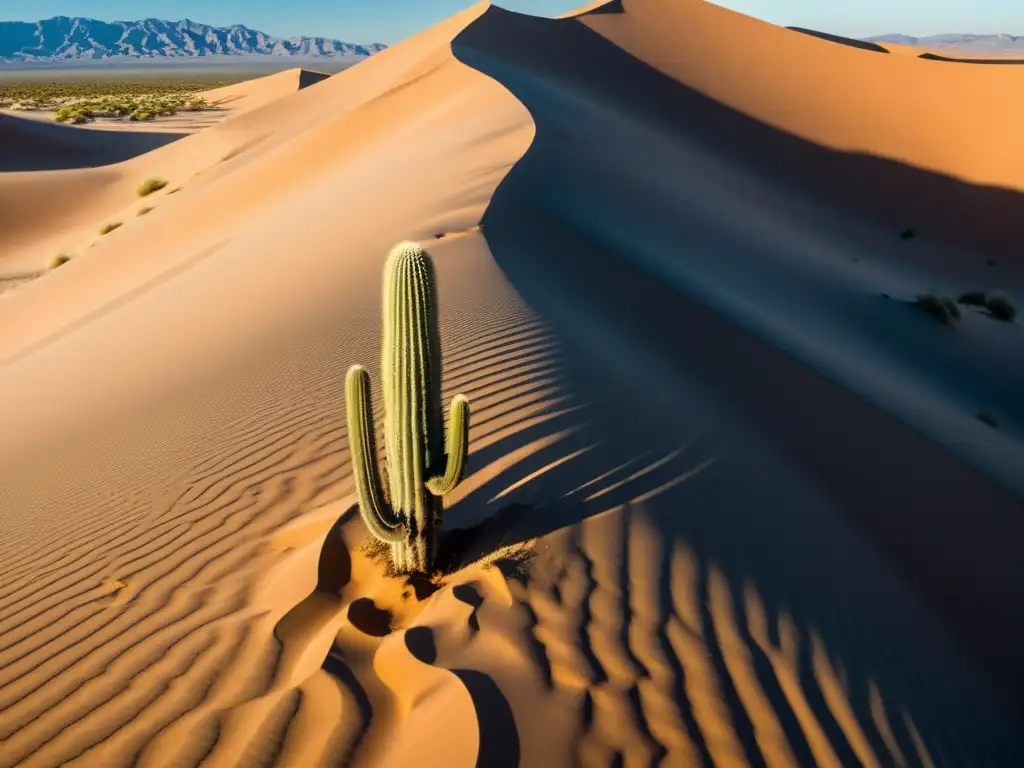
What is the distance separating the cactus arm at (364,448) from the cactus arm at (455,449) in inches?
13.6

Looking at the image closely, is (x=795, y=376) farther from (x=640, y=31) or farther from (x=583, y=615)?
(x=640, y=31)

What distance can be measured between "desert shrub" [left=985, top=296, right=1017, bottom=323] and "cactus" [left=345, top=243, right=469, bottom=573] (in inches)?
492

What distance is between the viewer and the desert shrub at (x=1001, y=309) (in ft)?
41.7

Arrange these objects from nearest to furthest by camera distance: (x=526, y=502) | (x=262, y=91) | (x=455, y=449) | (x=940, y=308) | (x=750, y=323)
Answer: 1. (x=455, y=449)
2. (x=526, y=502)
3. (x=750, y=323)
4. (x=940, y=308)
5. (x=262, y=91)

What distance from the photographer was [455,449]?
13.1 ft

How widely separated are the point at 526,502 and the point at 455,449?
30.5 inches

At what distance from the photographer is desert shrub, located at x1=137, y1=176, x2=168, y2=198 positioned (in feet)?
80.5

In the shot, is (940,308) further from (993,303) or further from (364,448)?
(364,448)

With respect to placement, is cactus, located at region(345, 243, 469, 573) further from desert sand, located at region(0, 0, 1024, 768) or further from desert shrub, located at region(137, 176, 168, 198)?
desert shrub, located at region(137, 176, 168, 198)

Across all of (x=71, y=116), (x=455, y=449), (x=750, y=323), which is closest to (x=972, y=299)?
(x=750, y=323)

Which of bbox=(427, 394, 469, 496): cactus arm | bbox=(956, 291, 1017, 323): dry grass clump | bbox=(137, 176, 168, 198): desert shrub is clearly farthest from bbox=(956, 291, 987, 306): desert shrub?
bbox=(137, 176, 168, 198): desert shrub

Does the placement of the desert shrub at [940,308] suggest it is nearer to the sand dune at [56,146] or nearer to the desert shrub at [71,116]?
the sand dune at [56,146]

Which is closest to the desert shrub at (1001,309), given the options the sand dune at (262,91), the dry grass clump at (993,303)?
the dry grass clump at (993,303)

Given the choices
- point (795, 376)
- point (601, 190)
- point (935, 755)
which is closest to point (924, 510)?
point (795, 376)
